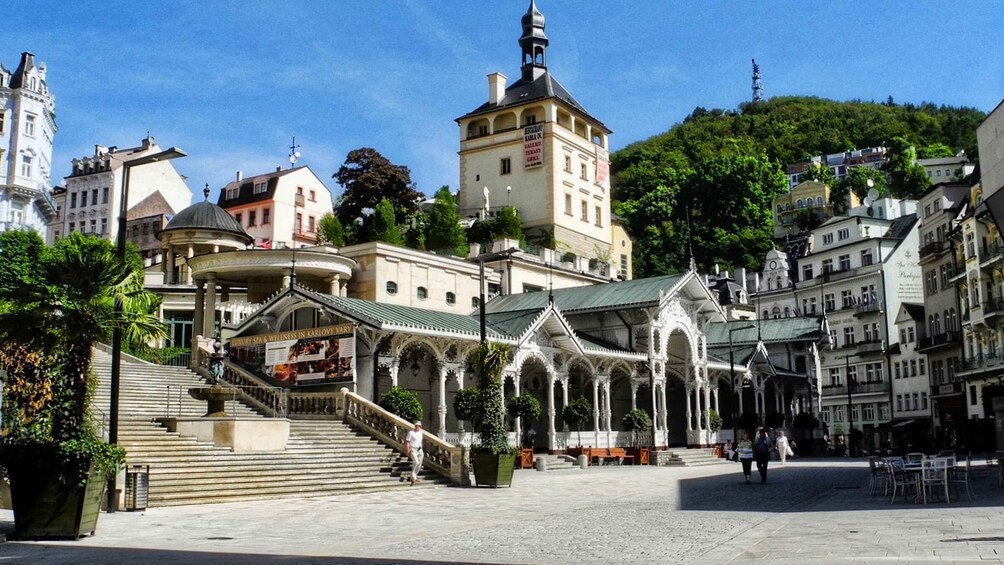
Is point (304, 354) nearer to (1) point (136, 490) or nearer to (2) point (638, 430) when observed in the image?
(1) point (136, 490)

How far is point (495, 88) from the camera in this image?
77.8 metres

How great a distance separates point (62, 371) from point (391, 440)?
14.9m

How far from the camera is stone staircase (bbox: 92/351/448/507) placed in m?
21.1

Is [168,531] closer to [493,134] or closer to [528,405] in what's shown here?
[528,405]

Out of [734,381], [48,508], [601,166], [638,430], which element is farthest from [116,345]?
[601,166]

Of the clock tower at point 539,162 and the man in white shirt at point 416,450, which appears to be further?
the clock tower at point 539,162

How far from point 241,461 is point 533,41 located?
208ft

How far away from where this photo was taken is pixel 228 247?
52719 mm

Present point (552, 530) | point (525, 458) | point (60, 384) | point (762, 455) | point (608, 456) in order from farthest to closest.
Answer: point (608, 456), point (525, 458), point (762, 455), point (552, 530), point (60, 384)

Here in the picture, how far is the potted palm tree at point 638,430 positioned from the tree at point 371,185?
112 ft

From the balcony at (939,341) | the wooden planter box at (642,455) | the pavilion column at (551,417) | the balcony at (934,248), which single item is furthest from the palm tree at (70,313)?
the balcony at (934,248)

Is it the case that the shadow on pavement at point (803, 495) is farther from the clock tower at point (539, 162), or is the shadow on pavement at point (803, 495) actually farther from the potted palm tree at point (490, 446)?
the clock tower at point (539, 162)

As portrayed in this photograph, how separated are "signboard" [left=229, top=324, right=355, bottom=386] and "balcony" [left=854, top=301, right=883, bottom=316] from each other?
183 feet

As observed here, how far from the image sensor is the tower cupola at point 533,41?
80.1m
